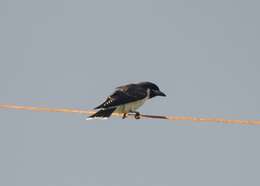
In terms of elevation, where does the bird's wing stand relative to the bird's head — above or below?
below

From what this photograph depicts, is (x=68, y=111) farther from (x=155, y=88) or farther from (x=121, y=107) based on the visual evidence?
(x=155, y=88)

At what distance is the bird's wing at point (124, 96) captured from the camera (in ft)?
57.2

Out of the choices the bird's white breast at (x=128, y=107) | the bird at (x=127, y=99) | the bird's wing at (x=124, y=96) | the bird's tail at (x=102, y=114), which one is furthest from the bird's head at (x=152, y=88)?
the bird's tail at (x=102, y=114)

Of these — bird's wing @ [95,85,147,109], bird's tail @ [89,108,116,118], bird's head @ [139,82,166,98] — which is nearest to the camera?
bird's tail @ [89,108,116,118]

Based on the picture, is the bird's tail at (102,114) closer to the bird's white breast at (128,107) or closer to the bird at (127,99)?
the bird at (127,99)

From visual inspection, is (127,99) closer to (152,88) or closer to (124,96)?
(124,96)

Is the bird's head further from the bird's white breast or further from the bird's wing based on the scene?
the bird's white breast

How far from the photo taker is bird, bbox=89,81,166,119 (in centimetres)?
1726

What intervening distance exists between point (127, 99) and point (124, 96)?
0.34ft

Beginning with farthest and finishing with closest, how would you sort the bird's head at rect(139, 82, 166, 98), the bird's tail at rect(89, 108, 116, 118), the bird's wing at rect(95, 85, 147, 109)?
the bird's head at rect(139, 82, 166, 98) → the bird's wing at rect(95, 85, 147, 109) → the bird's tail at rect(89, 108, 116, 118)

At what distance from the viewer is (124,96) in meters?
17.8

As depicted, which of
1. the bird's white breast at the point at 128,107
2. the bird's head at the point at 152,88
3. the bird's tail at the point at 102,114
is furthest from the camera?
the bird's head at the point at 152,88

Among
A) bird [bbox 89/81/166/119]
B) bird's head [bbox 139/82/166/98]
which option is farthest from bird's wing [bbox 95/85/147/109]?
bird's head [bbox 139/82/166/98]

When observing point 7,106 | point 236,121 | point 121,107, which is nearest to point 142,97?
point 121,107
